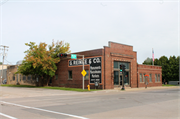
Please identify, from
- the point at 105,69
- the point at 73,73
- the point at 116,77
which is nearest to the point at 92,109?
the point at 105,69

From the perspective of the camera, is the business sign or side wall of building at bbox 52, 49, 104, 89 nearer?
the business sign

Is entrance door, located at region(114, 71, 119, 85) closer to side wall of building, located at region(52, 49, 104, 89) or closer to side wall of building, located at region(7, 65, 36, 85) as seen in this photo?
side wall of building, located at region(52, 49, 104, 89)

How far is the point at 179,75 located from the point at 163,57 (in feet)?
29.9

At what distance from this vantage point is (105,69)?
103ft

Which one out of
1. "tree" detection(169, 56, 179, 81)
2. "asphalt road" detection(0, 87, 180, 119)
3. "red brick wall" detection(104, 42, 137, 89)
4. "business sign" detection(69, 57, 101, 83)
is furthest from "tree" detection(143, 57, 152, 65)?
"asphalt road" detection(0, 87, 180, 119)

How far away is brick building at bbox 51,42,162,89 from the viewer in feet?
104

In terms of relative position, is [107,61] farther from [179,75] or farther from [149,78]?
[179,75]

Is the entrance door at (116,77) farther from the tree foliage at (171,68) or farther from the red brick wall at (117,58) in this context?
the tree foliage at (171,68)

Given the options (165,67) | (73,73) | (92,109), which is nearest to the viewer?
(92,109)

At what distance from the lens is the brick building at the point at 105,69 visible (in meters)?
31.7

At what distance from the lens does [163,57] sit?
6644 cm

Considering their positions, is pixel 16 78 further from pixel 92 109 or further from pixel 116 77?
pixel 92 109

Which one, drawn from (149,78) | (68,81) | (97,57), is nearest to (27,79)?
(68,81)

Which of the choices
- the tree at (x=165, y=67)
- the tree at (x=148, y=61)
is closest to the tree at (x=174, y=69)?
the tree at (x=165, y=67)
